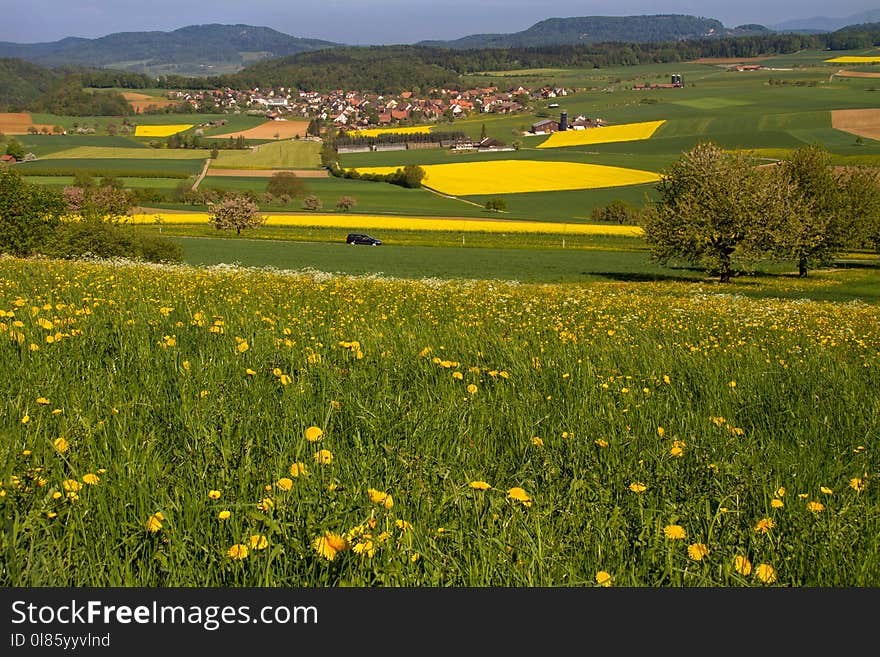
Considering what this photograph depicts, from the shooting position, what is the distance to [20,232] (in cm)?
3019

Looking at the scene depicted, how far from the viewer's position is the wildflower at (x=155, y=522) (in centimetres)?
315

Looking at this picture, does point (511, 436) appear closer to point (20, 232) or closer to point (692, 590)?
point (692, 590)

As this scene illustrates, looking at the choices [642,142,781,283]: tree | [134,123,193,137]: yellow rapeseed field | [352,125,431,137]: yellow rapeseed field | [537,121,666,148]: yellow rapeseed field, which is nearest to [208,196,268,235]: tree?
[642,142,781,283]: tree

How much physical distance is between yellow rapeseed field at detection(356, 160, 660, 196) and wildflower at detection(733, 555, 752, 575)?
98344 millimetres

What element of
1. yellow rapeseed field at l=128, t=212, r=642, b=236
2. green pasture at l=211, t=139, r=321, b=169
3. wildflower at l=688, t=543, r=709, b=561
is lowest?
yellow rapeseed field at l=128, t=212, r=642, b=236

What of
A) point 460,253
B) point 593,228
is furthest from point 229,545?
point 593,228

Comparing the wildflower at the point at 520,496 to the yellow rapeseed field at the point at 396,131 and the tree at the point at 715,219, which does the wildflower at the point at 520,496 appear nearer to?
the tree at the point at 715,219

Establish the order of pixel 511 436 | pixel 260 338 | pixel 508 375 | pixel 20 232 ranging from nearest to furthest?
pixel 511 436 < pixel 508 375 < pixel 260 338 < pixel 20 232

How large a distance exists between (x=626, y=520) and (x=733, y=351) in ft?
16.5

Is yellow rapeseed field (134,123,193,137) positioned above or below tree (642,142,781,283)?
above

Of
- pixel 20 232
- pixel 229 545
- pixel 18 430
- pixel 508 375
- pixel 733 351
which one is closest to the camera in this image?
pixel 229 545

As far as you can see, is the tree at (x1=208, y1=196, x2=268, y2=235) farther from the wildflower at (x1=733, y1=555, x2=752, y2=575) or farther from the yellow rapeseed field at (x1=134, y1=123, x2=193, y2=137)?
the yellow rapeseed field at (x1=134, y1=123, x2=193, y2=137)

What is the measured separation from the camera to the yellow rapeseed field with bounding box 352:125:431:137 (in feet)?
530

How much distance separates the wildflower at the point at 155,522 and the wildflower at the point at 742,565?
2423 millimetres
